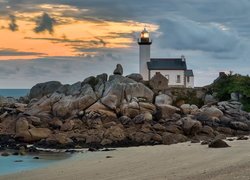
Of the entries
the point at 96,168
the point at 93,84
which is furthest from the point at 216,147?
the point at 93,84

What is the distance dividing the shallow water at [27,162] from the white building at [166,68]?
3438cm

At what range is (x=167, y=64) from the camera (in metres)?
65.4

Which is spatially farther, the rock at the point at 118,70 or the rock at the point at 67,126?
the rock at the point at 118,70

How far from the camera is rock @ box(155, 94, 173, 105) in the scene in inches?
1849

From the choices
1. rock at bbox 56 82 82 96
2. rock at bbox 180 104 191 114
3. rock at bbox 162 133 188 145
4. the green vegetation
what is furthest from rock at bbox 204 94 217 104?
rock at bbox 162 133 188 145

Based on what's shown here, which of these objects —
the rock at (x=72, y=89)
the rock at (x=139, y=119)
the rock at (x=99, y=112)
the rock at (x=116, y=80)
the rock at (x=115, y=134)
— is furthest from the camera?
the rock at (x=72, y=89)

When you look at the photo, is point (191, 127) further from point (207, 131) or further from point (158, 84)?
point (158, 84)

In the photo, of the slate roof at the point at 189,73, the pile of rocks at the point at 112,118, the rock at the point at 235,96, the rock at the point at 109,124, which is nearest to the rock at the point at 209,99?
the rock at the point at 235,96

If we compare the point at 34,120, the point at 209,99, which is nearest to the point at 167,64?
the point at 209,99

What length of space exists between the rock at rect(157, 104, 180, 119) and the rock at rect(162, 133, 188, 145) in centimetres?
757

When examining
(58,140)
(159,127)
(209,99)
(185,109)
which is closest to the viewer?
(58,140)

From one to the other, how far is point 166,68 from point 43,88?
15729 mm

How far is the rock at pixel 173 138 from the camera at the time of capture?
33344mm

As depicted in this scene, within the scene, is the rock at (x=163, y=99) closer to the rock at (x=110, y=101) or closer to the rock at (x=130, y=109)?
the rock at (x=130, y=109)
